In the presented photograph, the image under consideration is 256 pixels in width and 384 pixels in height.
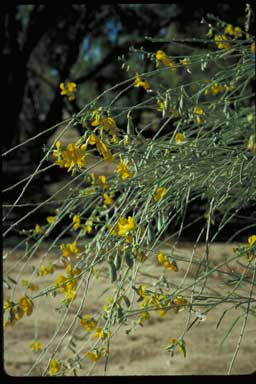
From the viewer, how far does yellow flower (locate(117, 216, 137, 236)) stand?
3.73ft

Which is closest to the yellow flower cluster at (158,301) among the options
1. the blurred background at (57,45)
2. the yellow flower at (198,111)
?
the yellow flower at (198,111)

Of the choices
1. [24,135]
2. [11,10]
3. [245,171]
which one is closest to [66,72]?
[11,10]

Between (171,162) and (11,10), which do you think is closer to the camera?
(171,162)

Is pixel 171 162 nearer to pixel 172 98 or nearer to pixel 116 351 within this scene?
pixel 172 98

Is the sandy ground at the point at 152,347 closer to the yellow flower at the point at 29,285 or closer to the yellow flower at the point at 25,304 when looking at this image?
the yellow flower at the point at 29,285

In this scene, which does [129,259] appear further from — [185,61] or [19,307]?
[185,61]

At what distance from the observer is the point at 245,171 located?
1.29m

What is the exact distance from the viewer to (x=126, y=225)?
1.15m

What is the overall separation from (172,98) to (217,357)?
2.72 feet

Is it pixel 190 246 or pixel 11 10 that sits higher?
pixel 11 10

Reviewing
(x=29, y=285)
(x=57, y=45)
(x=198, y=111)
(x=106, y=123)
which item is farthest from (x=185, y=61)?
(x=57, y=45)

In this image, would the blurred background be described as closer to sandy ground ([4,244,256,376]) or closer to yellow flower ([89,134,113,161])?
sandy ground ([4,244,256,376])

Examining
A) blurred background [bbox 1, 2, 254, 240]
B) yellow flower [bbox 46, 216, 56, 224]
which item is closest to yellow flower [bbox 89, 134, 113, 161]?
yellow flower [bbox 46, 216, 56, 224]

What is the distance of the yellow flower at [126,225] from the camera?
1138 millimetres
